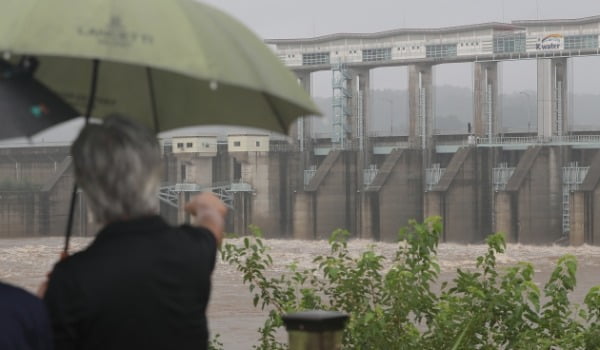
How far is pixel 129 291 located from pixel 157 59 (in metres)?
0.39

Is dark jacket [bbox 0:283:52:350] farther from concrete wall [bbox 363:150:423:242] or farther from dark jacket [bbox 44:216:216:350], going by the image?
concrete wall [bbox 363:150:423:242]

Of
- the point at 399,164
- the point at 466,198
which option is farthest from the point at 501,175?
the point at 399,164

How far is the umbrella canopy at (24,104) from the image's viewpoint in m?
1.95

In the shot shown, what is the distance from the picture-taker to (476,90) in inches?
1400

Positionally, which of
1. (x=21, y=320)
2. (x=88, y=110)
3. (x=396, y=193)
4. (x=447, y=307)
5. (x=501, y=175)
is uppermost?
(x=88, y=110)

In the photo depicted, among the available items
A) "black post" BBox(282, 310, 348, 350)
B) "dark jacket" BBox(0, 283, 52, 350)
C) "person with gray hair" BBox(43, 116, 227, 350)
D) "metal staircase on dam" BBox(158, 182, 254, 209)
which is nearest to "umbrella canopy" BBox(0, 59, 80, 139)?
"person with gray hair" BBox(43, 116, 227, 350)

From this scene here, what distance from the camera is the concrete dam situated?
32.5m

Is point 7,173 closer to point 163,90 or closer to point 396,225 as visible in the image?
point 396,225

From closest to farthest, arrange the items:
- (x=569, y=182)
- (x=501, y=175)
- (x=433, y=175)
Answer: (x=569, y=182) < (x=501, y=175) < (x=433, y=175)

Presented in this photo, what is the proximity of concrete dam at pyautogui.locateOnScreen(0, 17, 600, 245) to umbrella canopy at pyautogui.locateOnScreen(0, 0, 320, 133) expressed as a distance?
2950 centimetres

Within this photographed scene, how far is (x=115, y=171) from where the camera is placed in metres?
1.61

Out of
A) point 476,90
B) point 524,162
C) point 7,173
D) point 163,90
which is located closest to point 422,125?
point 476,90

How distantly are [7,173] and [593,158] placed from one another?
73.4 ft

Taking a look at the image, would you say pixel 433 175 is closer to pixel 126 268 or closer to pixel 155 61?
pixel 155 61
